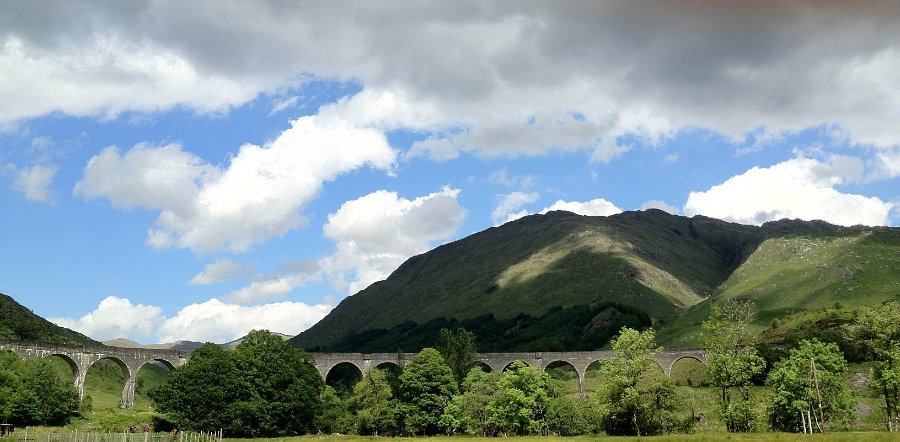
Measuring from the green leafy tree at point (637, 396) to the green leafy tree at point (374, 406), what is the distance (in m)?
25.8

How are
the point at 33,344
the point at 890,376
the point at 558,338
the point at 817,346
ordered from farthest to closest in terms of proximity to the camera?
the point at 558,338 → the point at 33,344 → the point at 817,346 → the point at 890,376

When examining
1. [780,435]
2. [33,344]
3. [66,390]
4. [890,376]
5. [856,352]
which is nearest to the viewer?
[780,435]

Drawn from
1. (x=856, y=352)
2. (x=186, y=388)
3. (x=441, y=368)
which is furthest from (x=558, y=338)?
(x=186, y=388)

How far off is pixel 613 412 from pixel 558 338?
131554 millimetres

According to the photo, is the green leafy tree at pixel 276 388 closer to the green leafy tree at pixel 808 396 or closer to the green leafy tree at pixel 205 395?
the green leafy tree at pixel 205 395

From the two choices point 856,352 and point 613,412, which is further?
point 856,352

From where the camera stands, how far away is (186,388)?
2987 inches

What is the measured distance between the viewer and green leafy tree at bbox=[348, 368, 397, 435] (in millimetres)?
77062

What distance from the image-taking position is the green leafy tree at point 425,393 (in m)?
76.6

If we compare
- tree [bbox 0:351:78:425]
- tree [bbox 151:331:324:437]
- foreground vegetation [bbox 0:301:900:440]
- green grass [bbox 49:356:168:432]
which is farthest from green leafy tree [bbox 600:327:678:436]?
tree [bbox 0:351:78:425]

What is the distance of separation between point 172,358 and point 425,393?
5264 centimetres

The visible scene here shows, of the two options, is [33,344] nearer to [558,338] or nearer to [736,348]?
[736,348]

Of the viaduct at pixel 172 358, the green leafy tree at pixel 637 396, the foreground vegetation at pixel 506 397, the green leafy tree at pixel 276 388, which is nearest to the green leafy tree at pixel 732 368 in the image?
the foreground vegetation at pixel 506 397

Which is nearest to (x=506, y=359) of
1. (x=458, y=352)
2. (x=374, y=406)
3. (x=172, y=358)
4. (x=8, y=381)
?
(x=458, y=352)
